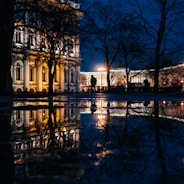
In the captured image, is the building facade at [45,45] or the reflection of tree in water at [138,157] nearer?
the reflection of tree in water at [138,157]

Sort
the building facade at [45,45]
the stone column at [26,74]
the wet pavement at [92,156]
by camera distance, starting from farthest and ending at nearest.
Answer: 1. the stone column at [26,74]
2. the building facade at [45,45]
3. the wet pavement at [92,156]

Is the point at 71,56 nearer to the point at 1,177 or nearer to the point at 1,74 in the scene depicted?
the point at 1,74

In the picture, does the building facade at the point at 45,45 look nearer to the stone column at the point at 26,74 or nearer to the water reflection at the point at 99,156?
the stone column at the point at 26,74

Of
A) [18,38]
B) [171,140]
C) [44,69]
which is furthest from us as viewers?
[44,69]

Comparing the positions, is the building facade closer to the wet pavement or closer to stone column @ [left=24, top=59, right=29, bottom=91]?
stone column @ [left=24, top=59, right=29, bottom=91]

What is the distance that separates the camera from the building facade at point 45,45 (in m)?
17.9

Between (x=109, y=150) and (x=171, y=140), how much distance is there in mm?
977

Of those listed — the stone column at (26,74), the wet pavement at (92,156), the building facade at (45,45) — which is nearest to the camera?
the wet pavement at (92,156)

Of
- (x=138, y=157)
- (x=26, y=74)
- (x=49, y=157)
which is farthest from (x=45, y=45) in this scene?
(x=26, y=74)

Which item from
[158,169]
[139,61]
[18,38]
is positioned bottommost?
[158,169]

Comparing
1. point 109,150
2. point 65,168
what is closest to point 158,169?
point 65,168

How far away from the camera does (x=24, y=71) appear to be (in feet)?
190

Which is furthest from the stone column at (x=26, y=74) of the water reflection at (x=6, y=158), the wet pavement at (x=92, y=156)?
the water reflection at (x=6, y=158)

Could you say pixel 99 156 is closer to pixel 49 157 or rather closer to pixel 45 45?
pixel 49 157
